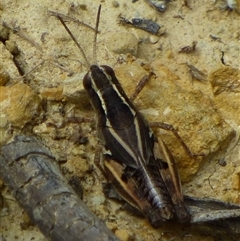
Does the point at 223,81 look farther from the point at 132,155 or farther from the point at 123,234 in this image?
the point at 123,234

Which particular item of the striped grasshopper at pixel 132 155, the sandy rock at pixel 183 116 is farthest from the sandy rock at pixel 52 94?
the sandy rock at pixel 183 116

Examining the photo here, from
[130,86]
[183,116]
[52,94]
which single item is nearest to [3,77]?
[52,94]

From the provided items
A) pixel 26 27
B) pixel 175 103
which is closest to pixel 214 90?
pixel 175 103

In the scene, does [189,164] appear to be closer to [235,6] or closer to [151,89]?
[151,89]

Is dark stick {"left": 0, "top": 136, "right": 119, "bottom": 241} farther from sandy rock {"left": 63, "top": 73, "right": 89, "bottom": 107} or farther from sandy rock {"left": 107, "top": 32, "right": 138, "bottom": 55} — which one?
sandy rock {"left": 107, "top": 32, "right": 138, "bottom": 55}

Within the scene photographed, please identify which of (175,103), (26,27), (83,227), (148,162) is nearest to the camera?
(83,227)

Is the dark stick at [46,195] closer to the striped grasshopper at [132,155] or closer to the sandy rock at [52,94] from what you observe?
the striped grasshopper at [132,155]
